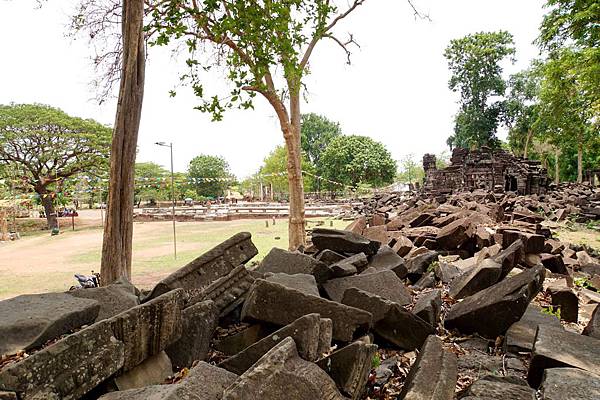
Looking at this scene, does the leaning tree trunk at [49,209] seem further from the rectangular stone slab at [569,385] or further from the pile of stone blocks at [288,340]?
the rectangular stone slab at [569,385]

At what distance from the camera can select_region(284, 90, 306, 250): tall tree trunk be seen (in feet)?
33.0

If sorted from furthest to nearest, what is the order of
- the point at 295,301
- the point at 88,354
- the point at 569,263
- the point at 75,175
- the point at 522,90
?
the point at 522,90 → the point at 75,175 → the point at 569,263 → the point at 295,301 → the point at 88,354

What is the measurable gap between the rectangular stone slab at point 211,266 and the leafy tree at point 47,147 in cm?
2638

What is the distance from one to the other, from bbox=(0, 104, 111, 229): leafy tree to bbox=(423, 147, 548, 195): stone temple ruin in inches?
941

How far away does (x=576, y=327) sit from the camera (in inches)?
130

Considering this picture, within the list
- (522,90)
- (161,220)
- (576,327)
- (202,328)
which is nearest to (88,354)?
(202,328)

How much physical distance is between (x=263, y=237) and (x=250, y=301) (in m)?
14.3

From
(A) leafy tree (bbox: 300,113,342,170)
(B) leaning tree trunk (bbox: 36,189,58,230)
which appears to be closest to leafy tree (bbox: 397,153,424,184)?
(A) leafy tree (bbox: 300,113,342,170)

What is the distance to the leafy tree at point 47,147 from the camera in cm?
2520

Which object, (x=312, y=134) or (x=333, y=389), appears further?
(x=312, y=134)

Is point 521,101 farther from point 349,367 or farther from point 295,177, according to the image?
point 349,367

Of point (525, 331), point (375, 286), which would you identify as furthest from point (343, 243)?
point (525, 331)

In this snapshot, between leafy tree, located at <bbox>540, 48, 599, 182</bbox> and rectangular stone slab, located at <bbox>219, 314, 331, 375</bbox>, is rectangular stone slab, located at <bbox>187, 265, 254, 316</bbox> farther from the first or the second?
leafy tree, located at <bbox>540, 48, 599, 182</bbox>

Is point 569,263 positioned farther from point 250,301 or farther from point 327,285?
point 250,301
